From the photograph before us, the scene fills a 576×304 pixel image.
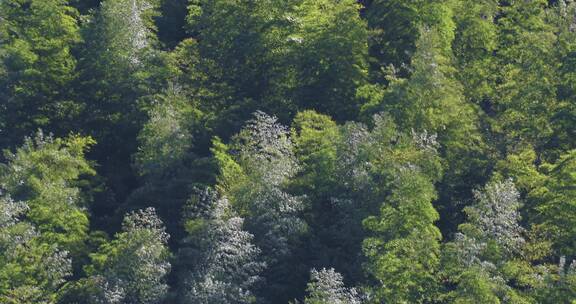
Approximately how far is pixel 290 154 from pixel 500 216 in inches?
506

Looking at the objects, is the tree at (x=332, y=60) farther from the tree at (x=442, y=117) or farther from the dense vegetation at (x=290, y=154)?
the tree at (x=442, y=117)

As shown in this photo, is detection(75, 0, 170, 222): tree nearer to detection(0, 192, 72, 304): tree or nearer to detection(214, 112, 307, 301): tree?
detection(214, 112, 307, 301): tree

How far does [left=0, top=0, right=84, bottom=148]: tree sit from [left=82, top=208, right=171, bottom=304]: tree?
19584 mm

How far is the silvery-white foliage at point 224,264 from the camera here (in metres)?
54.2

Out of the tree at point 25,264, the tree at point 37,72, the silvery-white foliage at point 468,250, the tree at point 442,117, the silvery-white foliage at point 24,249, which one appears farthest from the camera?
the tree at point 37,72

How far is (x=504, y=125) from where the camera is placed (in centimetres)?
6594

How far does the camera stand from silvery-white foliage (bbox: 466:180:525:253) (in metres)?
53.4

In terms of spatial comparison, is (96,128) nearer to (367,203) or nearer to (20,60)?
(20,60)

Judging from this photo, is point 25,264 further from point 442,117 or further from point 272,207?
point 442,117

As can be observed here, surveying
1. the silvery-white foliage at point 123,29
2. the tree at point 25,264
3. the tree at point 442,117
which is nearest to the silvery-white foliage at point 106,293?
the tree at point 25,264

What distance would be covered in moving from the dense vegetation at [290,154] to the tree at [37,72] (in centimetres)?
13

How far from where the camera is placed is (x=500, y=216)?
53344 mm

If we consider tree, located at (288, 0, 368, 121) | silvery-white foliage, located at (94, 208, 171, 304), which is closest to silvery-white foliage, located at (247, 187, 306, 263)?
silvery-white foliage, located at (94, 208, 171, 304)

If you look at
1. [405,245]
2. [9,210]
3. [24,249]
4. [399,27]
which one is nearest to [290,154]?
[405,245]
